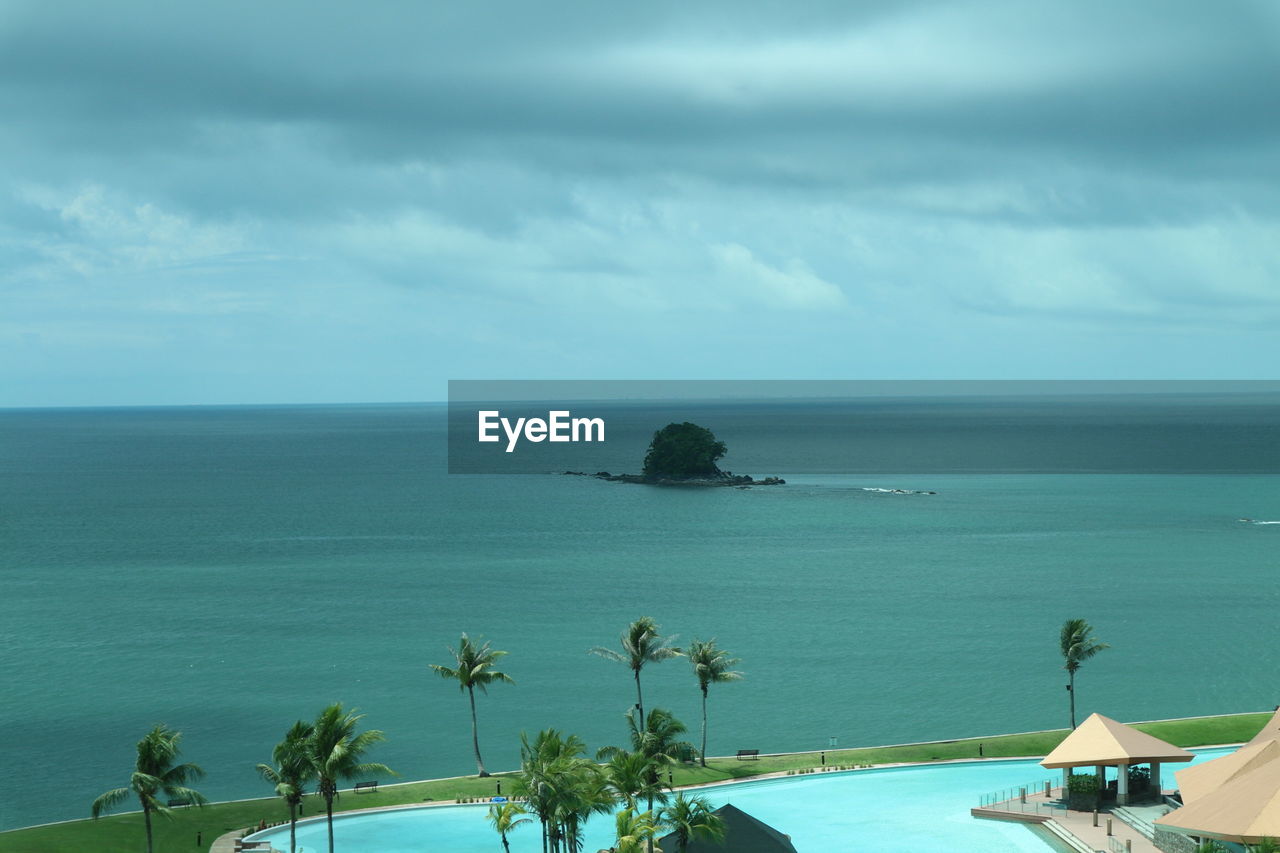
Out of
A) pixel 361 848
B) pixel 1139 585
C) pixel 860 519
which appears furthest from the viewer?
pixel 860 519

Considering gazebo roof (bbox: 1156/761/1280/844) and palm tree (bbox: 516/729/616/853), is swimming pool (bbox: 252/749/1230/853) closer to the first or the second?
gazebo roof (bbox: 1156/761/1280/844)

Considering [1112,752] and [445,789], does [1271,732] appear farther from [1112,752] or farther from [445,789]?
[445,789]

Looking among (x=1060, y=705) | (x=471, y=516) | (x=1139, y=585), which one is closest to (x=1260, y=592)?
(x=1139, y=585)

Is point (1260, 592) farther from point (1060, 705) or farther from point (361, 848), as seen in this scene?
point (361, 848)

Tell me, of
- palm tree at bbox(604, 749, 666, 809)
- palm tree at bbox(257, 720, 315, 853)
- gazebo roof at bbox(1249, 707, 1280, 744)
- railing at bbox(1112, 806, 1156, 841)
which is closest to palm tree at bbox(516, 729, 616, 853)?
palm tree at bbox(604, 749, 666, 809)

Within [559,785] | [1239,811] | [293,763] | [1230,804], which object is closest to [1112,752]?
[1230,804]
